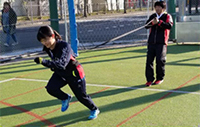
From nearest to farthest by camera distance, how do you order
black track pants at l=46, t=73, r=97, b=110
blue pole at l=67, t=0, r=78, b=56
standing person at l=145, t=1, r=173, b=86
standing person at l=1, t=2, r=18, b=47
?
black track pants at l=46, t=73, r=97, b=110 → standing person at l=145, t=1, r=173, b=86 → blue pole at l=67, t=0, r=78, b=56 → standing person at l=1, t=2, r=18, b=47

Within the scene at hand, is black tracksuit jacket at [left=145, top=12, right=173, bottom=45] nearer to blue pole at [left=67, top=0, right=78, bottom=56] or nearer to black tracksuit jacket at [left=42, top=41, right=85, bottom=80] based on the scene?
black tracksuit jacket at [left=42, top=41, right=85, bottom=80]

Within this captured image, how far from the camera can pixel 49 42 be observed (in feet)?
13.0

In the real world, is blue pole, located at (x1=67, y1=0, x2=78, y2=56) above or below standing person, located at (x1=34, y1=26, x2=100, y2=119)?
above

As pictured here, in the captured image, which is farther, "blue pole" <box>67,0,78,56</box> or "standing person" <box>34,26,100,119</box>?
"blue pole" <box>67,0,78,56</box>

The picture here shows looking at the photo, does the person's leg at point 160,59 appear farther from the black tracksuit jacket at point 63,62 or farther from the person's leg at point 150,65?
the black tracksuit jacket at point 63,62

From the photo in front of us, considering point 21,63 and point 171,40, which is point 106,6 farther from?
point 21,63

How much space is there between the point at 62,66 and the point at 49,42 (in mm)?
385

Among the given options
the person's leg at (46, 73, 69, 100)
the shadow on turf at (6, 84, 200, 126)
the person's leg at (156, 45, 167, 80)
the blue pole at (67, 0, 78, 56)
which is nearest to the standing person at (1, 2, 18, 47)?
the blue pole at (67, 0, 78, 56)

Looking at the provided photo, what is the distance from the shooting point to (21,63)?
31.3ft

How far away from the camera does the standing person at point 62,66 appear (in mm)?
3917

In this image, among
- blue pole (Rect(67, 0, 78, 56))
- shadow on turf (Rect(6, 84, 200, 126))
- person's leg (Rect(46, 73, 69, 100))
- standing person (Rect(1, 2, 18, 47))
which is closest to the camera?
person's leg (Rect(46, 73, 69, 100))

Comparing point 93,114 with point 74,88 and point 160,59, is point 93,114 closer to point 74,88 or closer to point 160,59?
point 74,88

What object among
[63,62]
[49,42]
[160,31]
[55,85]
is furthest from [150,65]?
[49,42]

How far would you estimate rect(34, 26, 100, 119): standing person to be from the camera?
392 cm
